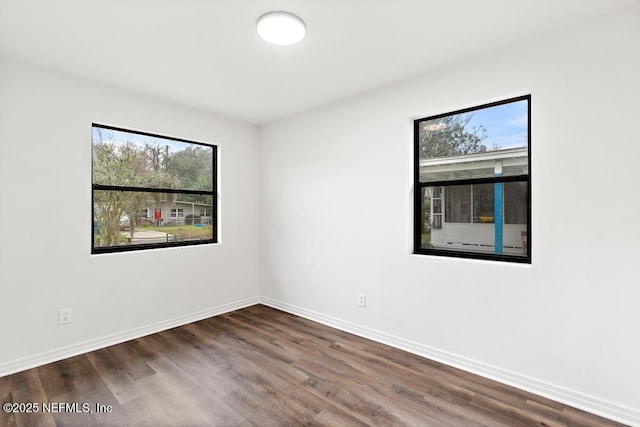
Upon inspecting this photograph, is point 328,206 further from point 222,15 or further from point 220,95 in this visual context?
point 222,15

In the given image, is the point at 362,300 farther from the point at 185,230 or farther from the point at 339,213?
the point at 185,230

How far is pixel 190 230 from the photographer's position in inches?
146

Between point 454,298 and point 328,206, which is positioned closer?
point 454,298

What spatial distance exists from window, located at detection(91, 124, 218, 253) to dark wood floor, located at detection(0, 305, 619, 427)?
107 cm

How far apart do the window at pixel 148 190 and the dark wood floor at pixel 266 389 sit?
3.52 ft

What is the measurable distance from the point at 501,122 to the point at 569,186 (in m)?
0.71

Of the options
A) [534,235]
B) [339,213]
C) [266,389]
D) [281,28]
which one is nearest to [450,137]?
[534,235]

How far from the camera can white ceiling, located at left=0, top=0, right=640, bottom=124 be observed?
186 centimetres

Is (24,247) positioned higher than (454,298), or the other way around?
(24,247)

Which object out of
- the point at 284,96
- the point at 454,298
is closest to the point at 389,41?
the point at 284,96

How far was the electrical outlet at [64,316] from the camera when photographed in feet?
8.72

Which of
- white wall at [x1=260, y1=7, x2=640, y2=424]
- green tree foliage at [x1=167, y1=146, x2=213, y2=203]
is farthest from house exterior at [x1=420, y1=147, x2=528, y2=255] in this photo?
green tree foliage at [x1=167, y1=146, x2=213, y2=203]

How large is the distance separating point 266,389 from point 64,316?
6.23 feet

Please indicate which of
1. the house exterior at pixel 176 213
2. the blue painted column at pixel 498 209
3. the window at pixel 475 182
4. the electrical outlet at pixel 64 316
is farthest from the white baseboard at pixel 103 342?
the blue painted column at pixel 498 209
